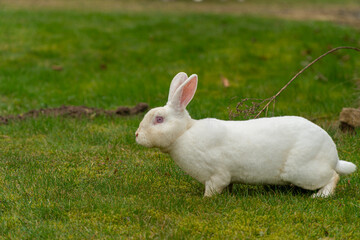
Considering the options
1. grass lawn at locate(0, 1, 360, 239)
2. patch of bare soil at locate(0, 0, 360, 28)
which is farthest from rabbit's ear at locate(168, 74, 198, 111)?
patch of bare soil at locate(0, 0, 360, 28)

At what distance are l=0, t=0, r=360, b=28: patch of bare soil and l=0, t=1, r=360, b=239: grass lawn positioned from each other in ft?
5.30

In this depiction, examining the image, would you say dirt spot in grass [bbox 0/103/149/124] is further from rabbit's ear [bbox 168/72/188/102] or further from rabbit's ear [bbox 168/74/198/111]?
rabbit's ear [bbox 168/74/198/111]

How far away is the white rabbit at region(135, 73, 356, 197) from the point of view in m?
4.47

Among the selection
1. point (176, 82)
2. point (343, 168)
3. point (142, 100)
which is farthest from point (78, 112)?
point (343, 168)

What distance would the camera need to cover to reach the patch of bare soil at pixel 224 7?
1628 centimetres

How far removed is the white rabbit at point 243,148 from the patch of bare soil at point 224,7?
11.1m

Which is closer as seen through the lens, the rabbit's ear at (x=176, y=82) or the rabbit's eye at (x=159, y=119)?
the rabbit's eye at (x=159, y=119)

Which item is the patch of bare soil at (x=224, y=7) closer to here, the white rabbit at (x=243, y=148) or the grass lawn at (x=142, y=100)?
the grass lawn at (x=142, y=100)

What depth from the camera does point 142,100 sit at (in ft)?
29.3

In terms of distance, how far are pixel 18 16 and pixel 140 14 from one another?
334cm

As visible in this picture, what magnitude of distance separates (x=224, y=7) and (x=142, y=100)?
10.1m

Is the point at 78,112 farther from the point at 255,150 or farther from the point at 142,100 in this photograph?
the point at 255,150

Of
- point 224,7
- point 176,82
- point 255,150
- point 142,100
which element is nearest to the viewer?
point 255,150

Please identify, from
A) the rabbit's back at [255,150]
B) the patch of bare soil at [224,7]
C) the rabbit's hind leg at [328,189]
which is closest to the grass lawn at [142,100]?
the rabbit's hind leg at [328,189]
